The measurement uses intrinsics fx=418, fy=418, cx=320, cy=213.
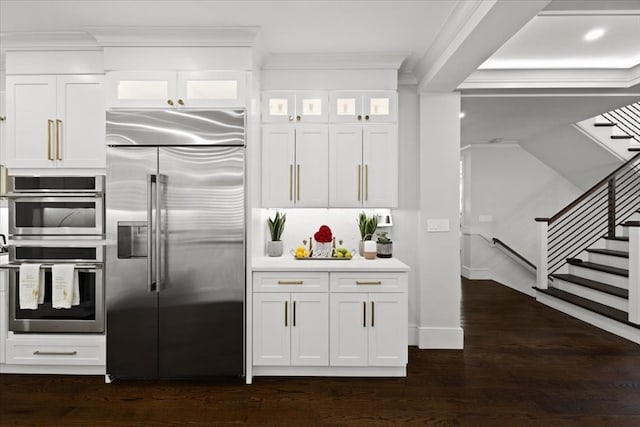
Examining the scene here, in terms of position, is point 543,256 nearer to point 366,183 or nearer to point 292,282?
point 366,183

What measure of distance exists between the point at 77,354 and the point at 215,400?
126 centimetres

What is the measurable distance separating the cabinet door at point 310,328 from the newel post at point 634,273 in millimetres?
3404

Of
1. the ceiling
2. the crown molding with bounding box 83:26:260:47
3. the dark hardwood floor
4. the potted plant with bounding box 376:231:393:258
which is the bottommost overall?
the dark hardwood floor

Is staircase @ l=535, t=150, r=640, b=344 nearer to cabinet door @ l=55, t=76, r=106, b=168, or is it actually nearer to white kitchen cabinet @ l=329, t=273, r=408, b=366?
white kitchen cabinet @ l=329, t=273, r=408, b=366

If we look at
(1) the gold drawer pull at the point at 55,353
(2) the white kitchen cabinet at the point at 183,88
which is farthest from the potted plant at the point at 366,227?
(1) the gold drawer pull at the point at 55,353

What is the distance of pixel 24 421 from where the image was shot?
272cm

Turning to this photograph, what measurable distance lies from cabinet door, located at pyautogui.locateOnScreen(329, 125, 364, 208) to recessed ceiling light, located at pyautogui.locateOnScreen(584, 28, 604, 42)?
85.3 inches

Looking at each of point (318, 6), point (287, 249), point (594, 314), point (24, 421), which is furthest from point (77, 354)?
point (594, 314)

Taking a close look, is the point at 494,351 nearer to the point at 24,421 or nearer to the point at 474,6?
the point at 474,6

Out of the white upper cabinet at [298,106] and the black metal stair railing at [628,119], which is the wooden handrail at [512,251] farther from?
the white upper cabinet at [298,106]

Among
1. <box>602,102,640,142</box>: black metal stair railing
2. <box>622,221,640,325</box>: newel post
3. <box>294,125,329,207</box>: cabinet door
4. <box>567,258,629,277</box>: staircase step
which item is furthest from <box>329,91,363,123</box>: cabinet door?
<box>602,102,640,142</box>: black metal stair railing

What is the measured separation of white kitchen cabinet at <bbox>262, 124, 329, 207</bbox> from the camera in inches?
148

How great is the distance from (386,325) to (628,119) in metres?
6.31

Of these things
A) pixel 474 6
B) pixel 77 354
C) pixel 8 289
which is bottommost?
pixel 77 354
